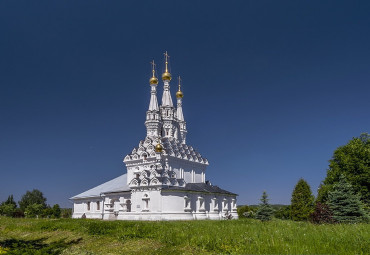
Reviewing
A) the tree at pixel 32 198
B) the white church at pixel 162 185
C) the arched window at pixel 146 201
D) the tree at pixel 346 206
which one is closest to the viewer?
the tree at pixel 346 206

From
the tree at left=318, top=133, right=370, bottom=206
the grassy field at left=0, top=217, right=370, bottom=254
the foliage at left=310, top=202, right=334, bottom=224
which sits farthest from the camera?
the tree at left=318, top=133, right=370, bottom=206

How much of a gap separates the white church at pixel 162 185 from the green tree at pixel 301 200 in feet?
20.7

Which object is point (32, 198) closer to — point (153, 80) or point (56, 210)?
point (56, 210)

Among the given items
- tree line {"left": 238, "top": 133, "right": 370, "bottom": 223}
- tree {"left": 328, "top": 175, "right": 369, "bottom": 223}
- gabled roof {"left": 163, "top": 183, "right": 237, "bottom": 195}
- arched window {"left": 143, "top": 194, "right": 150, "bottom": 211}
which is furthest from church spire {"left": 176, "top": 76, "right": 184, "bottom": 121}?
tree {"left": 328, "top": 175, "right": 369, "bottom": 223}

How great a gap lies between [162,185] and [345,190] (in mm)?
15586

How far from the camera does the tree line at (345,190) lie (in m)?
16.0

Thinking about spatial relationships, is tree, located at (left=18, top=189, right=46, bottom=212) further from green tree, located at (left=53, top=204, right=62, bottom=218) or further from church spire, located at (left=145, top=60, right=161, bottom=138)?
church spire, located at (left=145, top=60, right=161, bottom=138)

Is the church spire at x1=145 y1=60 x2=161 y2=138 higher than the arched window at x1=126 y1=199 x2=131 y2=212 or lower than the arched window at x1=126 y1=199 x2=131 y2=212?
higher

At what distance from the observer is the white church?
27.9 meters

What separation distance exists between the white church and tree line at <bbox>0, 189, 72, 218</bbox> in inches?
259

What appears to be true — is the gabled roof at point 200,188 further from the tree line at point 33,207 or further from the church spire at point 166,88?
the tree line at point 33,207

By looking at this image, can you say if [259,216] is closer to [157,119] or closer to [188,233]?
[188,233]

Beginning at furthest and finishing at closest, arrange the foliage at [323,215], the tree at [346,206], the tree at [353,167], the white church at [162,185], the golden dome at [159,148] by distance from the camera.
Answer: the golden dome at [159,148]
the white church at [162,185]
the tree at [353,167]
the foliage at [323,215]
the tree at [346,206]

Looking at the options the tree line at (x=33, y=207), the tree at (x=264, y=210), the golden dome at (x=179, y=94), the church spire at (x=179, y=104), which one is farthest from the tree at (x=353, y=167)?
the tree line at (x=33, y=207)
